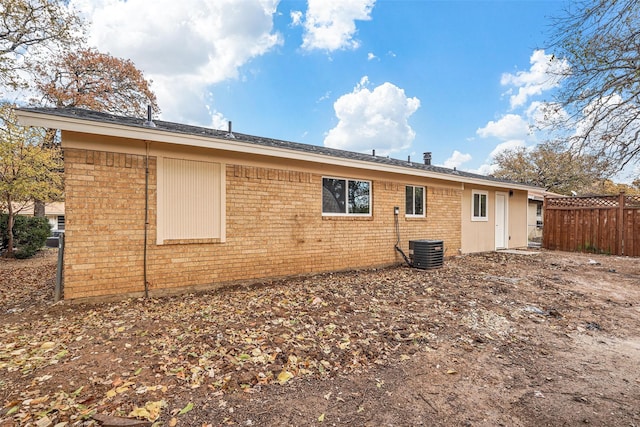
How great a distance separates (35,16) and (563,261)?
1974 cm

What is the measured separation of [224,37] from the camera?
1077 centimetres

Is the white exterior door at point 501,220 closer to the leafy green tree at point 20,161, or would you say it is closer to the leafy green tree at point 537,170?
the leafy green tree at point 20,161

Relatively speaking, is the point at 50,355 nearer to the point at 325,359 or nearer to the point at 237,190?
the point at 325,359

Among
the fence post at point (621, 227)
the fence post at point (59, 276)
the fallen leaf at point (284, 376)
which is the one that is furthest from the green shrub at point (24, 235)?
the fence post at point (621, 227)

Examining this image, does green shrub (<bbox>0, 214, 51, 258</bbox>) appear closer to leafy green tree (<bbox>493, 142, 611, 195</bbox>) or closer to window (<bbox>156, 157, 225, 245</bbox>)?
window (<bbox>156, 157, 225, 245</bbox>)

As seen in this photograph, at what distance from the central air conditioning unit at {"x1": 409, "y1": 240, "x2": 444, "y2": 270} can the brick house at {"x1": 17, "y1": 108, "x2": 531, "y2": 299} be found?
2.07ft

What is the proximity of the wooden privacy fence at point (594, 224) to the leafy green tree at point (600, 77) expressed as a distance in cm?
553

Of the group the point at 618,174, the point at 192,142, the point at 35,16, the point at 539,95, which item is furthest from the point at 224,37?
the point at 618,174

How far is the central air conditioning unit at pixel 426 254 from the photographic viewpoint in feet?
27.7

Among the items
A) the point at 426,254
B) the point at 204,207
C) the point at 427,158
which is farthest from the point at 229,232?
the point at 427,158

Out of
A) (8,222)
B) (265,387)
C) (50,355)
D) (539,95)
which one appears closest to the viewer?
(265,387)

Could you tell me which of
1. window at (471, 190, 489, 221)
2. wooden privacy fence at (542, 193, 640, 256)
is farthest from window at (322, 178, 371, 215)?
wooden privacy fence at (542, 193, 640, 256)

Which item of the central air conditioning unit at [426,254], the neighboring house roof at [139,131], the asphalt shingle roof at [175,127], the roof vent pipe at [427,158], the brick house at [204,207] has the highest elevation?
the roof vent pipe at [427,158]

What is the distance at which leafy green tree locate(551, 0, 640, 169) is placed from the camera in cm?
477
